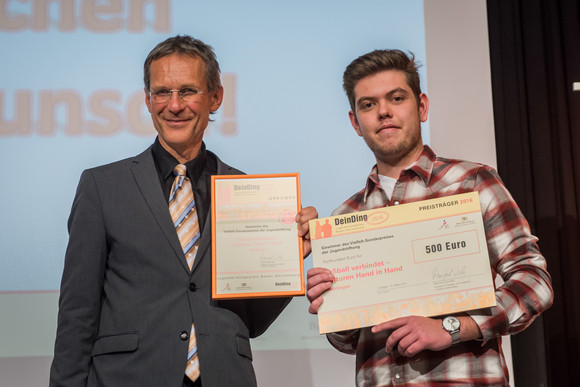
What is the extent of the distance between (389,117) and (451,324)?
26.4 inches

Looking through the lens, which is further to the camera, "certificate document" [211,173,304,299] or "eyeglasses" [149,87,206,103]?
"eyeglasses" [149,87,206,103]

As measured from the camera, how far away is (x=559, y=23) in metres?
3.10

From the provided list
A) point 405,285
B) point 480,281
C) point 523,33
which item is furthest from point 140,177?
point 523,33

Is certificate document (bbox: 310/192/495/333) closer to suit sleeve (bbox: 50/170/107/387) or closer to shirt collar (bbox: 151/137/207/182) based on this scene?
shirt collar (bbox: 151/137/207/182)

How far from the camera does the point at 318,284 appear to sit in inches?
68.9

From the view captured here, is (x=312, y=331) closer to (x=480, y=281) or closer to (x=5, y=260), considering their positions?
(x=480, y=281)

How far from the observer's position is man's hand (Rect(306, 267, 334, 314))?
5.70 feet

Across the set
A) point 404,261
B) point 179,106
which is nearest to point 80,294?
point 179,106

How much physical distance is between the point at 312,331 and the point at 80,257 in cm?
129

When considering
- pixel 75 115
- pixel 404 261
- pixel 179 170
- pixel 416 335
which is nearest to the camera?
pixel 416 335

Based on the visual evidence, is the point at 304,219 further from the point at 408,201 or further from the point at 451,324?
the point at 451,324

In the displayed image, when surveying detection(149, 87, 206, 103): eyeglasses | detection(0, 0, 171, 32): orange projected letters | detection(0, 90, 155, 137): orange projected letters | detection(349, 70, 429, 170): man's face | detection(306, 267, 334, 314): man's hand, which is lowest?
detection(306, 267, 334, 314): man's hand

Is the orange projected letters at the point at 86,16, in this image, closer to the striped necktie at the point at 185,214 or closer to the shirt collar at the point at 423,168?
the striped necktie at the point at 185,214
